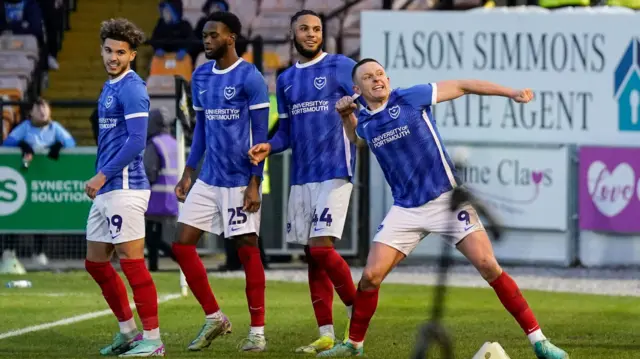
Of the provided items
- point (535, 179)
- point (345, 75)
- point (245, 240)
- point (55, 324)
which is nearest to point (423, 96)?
point (345, 75)

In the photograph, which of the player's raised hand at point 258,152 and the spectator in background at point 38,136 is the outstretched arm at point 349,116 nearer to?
the player's raised hand at point 258,152

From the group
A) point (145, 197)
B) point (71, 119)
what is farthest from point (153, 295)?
point (71, 119)

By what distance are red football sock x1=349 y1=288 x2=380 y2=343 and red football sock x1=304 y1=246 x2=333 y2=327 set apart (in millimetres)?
592

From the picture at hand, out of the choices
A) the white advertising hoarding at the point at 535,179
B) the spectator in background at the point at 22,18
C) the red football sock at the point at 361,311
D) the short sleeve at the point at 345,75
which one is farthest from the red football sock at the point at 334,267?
the spectator in background at the point at 22,18

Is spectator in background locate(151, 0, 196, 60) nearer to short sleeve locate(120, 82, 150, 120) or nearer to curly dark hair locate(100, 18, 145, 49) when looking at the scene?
curly dark hair locate(100, 18, 145, 49)

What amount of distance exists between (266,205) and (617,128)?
4.34 meters

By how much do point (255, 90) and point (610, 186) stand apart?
8.93 meters

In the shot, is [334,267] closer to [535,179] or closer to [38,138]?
[535,179]

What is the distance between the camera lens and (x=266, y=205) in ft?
61.4

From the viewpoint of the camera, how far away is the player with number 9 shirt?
9203 millimetres

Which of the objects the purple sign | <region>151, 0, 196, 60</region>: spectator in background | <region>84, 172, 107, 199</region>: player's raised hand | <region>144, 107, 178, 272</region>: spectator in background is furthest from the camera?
<region>151, 0, 196, 60</region>: spectator in background

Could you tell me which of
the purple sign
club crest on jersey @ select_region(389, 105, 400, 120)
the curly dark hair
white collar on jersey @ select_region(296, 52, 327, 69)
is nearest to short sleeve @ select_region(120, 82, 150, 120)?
the curly dark hair

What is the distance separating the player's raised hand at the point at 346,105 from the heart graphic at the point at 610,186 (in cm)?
903

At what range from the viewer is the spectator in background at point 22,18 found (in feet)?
81.9
